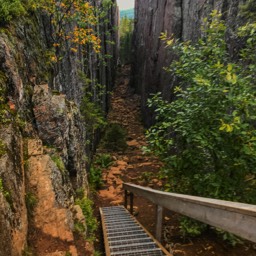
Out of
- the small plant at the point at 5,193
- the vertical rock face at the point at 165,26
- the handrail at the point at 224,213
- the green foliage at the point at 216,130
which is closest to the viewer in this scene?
the handrail at the point at 224,213

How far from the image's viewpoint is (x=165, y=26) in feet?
62.2

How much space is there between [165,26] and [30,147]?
17.2 metres

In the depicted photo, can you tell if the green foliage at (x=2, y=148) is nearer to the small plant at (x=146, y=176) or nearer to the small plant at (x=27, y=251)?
the small plant at (x=27, y=251)

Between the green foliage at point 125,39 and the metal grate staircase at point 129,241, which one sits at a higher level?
the green foliage at point 125,39

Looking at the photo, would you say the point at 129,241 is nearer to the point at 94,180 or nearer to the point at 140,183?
the point at 94,180

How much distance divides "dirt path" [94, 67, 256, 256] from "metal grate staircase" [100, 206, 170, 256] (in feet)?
2.45

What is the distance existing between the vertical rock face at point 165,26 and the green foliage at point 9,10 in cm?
621

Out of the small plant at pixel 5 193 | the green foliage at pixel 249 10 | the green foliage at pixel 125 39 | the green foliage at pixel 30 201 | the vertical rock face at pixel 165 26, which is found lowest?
the green foliage at pixel 30 201

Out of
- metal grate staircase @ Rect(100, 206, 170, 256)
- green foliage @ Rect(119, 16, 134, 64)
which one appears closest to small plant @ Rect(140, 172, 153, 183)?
metal grate staircase @ Rect(100, 206, 170, 256)

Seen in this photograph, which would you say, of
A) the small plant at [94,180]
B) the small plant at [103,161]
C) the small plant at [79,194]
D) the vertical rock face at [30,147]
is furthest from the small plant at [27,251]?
the small plant at [103,161]

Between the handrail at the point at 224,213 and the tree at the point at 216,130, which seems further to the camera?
the tree at the point at 216,130

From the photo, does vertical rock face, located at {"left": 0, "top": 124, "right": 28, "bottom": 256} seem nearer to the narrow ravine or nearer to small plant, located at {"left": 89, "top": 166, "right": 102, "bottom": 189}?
the narrow ravine

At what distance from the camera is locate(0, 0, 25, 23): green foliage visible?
5304mm

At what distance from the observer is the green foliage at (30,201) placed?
378 centimetres
